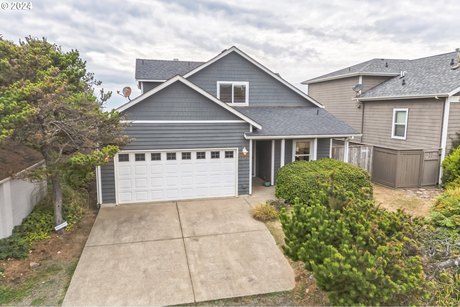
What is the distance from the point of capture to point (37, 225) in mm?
7762

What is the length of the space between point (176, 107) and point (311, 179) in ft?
17.7

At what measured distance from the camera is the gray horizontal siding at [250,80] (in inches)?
543

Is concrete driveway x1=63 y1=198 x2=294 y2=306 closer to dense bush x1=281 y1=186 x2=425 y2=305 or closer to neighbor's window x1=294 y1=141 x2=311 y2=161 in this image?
dense bush x1=281 y1=186 x2=425 y2=305

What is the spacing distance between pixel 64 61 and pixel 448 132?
1533 cm

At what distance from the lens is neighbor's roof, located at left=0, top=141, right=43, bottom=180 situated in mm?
7691

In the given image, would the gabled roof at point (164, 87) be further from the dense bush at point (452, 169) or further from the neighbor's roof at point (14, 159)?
the dense bush at point (452, 169)

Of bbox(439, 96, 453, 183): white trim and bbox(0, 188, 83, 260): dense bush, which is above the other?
bbox(439, 96, 453, 183): white trim

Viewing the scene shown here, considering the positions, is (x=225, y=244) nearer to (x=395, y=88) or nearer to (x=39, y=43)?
(x=39, y=43)

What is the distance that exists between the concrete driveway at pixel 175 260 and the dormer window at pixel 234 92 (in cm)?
624

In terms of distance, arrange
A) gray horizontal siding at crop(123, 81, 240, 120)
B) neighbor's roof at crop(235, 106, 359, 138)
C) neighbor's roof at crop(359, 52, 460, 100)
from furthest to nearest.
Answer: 1. neighbor's roof at crop(359, 52, 460, 100)
2. neighbor's roof at crop(235, 106, 359, 138)
3. gray horizontal siding at crop(123, 81, 240, 120)

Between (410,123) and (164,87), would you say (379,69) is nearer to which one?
(410,123)

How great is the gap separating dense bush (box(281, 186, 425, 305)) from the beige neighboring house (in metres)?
8.84

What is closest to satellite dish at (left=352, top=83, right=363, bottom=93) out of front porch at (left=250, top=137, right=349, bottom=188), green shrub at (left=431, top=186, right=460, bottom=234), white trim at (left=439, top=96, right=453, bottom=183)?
white trim at (left=439, top=96, right=453, bottom=183)

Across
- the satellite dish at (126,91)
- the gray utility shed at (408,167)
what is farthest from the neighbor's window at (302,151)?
the satellite dish at (126,91)
